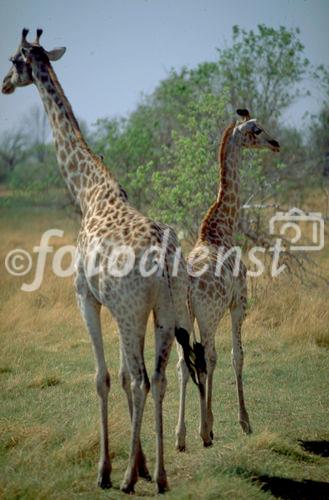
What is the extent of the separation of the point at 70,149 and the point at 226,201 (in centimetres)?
188

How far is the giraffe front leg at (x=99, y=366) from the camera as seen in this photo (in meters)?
5.08

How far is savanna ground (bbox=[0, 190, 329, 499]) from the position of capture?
5070mm

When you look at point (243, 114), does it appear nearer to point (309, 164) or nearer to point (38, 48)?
point (38, 48)

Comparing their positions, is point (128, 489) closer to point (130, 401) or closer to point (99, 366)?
point (130, 401)

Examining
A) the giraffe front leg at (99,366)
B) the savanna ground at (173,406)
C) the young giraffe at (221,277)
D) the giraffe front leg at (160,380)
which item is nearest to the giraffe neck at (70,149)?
the giraffe front leg at (99,366)

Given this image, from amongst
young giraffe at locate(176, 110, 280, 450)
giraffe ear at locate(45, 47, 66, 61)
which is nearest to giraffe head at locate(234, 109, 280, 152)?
young giraffe at locate(176, 110, 280, 450)

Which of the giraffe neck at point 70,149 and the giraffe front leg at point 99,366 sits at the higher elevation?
the giraffe neck at point 70,149

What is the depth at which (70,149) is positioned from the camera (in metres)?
6.07

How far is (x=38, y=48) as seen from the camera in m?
6.29

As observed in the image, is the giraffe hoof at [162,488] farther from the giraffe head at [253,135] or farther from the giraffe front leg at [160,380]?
the giraffe head at [253,135]

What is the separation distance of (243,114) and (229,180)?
105cm

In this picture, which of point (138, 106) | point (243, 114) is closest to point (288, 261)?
point (243, 114)

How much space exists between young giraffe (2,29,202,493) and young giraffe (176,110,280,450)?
2.69ft

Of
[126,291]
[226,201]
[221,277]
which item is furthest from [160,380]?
[226,201]
